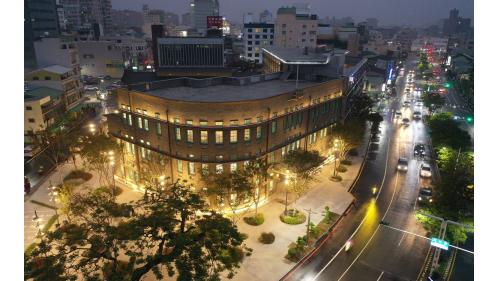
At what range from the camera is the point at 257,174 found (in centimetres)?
4581

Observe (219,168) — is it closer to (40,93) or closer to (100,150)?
(100,150)

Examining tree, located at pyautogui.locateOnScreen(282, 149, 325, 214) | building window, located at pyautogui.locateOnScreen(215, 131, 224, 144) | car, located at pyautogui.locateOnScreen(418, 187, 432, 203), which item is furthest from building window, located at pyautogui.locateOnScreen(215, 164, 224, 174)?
car, located at pyautogui.locateOnScreen(418, 187, 432, 203)

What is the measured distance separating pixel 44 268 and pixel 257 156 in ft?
102

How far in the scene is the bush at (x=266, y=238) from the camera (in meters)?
42.6

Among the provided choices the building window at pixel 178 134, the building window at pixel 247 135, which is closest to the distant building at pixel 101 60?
the building window at pixel 178 134

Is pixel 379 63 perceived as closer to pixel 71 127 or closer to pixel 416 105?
pixel 416 105

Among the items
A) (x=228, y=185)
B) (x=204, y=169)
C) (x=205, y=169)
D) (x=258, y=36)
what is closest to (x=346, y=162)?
(x=205, y=169)

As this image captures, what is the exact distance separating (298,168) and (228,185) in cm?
1274

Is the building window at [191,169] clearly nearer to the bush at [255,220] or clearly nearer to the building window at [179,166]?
the building window at [179,166]

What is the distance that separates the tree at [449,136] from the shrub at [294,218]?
35.2 meters

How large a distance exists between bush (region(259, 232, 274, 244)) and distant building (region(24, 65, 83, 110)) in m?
73.0

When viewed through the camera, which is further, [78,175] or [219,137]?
[78,175]

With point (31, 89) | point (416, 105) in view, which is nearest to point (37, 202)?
point (31, 89)

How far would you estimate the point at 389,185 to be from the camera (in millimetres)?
59656
